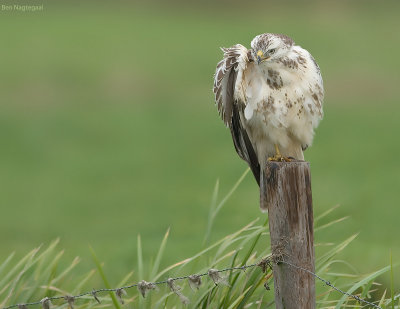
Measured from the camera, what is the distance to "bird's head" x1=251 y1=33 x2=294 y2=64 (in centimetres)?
557

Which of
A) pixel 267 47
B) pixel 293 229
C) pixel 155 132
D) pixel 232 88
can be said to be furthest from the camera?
pixel 155 132

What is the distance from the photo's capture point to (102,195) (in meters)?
14.6

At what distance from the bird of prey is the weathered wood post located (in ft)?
3.76

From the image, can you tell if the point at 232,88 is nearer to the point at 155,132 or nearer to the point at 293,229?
the point at 293,229

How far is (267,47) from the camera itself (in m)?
5.59

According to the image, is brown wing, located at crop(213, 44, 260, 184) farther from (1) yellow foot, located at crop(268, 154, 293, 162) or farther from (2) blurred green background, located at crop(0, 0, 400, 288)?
(2) blurred green background, located at crop(0, 0, 400, 288)

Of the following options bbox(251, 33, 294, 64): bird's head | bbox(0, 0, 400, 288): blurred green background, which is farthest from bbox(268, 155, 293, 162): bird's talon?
bbox(0, 0, 400, 288): blurred green background

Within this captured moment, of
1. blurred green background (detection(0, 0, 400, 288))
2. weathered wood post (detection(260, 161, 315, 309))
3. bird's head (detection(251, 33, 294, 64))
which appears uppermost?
blurred green background (detection(0, 0, 400, 288))

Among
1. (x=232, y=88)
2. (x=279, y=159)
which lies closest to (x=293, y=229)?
(x=279, y=159)

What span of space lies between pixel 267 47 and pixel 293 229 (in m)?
1.34

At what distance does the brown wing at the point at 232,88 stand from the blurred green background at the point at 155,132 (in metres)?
1.44

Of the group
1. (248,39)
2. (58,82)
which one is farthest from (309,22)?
(58,82)

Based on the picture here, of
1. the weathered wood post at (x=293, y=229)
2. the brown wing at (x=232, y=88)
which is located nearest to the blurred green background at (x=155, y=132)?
the brown wing at (x=232, y=88)

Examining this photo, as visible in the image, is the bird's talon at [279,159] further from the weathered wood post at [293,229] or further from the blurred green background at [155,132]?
the blurred green background at [155,132]
